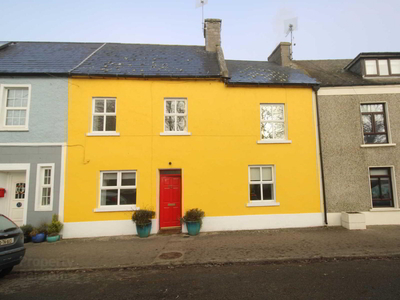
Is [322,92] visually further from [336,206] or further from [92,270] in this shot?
[92,270]

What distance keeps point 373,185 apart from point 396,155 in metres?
1.64

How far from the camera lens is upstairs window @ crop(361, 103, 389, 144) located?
10258mm

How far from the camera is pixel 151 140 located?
932 centimetres

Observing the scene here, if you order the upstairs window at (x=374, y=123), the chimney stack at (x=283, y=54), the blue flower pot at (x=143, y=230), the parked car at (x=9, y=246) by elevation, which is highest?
the chimney stack at (x=283, y=54)

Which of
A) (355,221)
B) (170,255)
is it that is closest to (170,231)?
(170,255)

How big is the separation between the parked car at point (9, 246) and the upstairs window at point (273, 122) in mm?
8870

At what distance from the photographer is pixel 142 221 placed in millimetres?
A: 8477

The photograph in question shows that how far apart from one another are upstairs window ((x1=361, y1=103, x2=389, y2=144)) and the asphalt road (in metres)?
6.31

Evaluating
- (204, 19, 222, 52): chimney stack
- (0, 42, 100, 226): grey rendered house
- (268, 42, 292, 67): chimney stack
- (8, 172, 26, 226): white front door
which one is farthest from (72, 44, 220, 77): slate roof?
(8, 172, 26, 226): white front door

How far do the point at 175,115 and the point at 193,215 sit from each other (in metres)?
4.21

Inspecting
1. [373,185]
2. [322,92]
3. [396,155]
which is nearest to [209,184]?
[322,92]

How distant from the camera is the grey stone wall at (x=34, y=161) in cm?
862

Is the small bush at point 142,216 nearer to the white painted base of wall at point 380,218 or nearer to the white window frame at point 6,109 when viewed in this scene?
the white window frame at point 6,109

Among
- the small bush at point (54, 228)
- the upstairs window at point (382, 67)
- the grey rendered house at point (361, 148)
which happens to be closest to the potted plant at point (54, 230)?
the small bush at point (54, 228)
